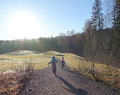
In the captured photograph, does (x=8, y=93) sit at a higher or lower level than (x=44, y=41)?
lower

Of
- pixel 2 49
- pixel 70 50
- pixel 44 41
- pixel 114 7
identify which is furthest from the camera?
pixel 44 41

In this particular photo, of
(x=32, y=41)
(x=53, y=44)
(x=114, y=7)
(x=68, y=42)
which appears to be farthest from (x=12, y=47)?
(x=114, y=7)

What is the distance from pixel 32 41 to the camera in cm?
11669

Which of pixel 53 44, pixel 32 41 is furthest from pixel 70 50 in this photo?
pixel 32 41

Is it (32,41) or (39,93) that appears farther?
(32,41)

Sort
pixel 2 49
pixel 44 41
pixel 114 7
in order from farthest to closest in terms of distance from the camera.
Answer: pixel 44 41 < pixel 2 49 < pixel 114 7

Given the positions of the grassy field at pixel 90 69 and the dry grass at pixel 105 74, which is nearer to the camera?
the dry grass at pixel 105 74

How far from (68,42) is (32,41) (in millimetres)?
51380

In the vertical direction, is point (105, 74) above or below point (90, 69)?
below

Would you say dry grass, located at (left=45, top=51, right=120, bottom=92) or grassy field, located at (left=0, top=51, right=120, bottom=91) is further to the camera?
grassy field, located at (left=0, top=51, right=120, bottom=91)

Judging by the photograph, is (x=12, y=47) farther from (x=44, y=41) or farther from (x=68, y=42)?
(x=68, y=42)

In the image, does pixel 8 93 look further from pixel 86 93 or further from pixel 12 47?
pixel 12 47

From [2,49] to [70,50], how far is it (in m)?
68.6

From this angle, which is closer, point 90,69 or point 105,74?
point 105,74
